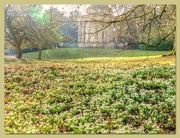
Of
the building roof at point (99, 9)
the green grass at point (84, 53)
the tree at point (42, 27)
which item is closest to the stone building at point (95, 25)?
the building roof at point (99, 9)

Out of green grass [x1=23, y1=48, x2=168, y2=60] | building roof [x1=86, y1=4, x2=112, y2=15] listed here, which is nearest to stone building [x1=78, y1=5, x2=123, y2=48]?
building roof [x1=86, y1=4, x2=112, y2=15]

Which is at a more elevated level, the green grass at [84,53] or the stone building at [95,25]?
the stone building at [95,25]

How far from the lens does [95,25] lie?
201 inches

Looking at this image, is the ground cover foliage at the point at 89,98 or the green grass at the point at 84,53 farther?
the green grass at the point at 84,53

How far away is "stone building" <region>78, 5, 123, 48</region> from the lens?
508 centimetres

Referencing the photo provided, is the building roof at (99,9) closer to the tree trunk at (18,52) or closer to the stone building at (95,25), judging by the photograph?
the stone building at (95,25)

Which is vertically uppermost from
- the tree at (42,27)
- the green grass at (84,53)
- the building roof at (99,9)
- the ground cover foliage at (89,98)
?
the building roof at (99,9)

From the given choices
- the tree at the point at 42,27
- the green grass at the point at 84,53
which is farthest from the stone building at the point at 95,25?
the tree at the point at 42,27

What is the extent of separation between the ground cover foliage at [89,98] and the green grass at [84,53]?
14 cm

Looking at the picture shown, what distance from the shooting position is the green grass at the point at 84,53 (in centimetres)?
509

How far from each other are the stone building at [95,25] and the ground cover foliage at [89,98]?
0.41 meters

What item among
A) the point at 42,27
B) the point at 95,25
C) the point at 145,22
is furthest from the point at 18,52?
the point at 145,22

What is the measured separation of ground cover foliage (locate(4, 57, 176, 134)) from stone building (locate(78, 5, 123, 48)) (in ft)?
1.33

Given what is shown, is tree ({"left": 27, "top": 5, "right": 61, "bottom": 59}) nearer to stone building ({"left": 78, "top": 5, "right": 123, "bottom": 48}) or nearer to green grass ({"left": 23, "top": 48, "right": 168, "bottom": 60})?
green grass ({"left": 23, "top": 48, "right": 168, "bottom": 60})
